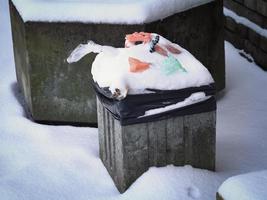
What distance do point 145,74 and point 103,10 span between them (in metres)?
0.94

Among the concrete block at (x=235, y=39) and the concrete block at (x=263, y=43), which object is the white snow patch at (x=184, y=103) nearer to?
the concrete block at (x=263, y=43)

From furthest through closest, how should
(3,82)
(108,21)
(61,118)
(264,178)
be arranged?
(3,82) → (61,118) → (108,21) → (264,178)

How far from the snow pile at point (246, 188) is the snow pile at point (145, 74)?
0.73 metres

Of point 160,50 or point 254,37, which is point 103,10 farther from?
point 254,37

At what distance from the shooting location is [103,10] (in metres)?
4.22

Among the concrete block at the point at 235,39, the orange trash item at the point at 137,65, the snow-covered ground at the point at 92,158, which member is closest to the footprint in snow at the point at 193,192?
the snow-covered ground at the point at 92,158

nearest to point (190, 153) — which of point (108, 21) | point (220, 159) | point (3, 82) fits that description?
point (220, 159)

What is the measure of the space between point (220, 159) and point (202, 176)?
40cm

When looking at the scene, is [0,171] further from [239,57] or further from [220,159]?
[239,57]

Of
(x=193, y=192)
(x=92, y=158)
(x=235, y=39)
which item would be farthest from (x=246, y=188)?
(x=235, y=39)

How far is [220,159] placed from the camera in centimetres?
396

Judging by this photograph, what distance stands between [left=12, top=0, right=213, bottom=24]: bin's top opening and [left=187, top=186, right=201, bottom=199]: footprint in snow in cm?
123

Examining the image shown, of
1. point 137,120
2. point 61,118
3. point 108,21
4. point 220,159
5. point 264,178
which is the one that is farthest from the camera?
point 61,118

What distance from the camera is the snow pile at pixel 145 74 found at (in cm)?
341
